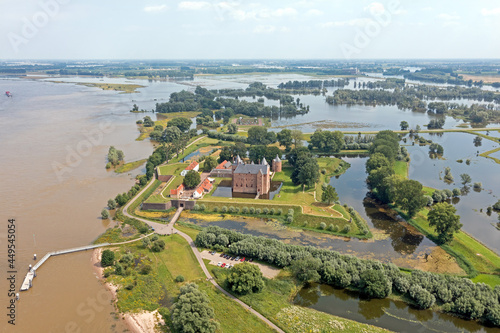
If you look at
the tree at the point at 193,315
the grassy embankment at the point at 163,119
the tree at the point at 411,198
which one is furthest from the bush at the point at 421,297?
the grassy embankment at the point at 163,119

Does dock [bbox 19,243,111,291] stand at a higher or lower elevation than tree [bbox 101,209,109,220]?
lower

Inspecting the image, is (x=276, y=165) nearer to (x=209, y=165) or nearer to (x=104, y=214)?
(x=209, y=165)

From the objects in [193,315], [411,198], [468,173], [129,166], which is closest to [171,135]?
[129,166]

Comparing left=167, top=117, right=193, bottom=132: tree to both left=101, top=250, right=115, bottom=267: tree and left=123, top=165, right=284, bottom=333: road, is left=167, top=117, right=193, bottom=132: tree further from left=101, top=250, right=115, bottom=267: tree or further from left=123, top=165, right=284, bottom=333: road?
left=101, top=250, right=115, bottom=267: tree

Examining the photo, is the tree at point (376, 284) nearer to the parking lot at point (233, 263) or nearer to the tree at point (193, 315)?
the parking lot at point (233, 263)

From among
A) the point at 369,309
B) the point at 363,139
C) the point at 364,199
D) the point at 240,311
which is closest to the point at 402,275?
the point at 369,309

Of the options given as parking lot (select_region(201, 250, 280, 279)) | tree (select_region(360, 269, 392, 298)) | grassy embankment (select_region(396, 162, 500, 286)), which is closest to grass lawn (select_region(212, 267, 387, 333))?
parking lot (select_region(201, 250, 280, 279))
